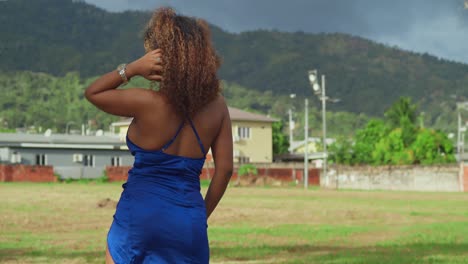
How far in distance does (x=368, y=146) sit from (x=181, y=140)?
7236 cm

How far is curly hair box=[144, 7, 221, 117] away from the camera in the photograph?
4.02m

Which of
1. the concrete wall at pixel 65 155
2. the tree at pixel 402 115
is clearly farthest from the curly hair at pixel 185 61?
the tree at pixel 402 115

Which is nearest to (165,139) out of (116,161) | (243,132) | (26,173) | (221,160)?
(221,160)

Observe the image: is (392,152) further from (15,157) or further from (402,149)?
(15,157)

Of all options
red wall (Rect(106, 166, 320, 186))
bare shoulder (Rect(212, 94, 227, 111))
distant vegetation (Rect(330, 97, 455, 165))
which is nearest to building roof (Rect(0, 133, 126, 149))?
red wall (Rect(106, 166, 320, 186))

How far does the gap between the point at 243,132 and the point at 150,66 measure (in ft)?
283

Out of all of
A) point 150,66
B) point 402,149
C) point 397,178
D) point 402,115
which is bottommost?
point 397,178

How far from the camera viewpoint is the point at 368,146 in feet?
247

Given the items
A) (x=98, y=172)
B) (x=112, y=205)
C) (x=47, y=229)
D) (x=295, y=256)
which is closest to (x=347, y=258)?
(x=295, y=256)

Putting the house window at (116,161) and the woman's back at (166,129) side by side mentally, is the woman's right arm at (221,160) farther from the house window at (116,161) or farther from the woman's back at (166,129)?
the house window at (116,161)

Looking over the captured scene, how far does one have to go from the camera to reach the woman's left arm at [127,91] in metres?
4.04

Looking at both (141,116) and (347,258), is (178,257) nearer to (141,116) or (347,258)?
(141,116)

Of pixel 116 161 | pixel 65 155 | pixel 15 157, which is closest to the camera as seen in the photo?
pixel 15 157

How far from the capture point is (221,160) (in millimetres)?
4441
